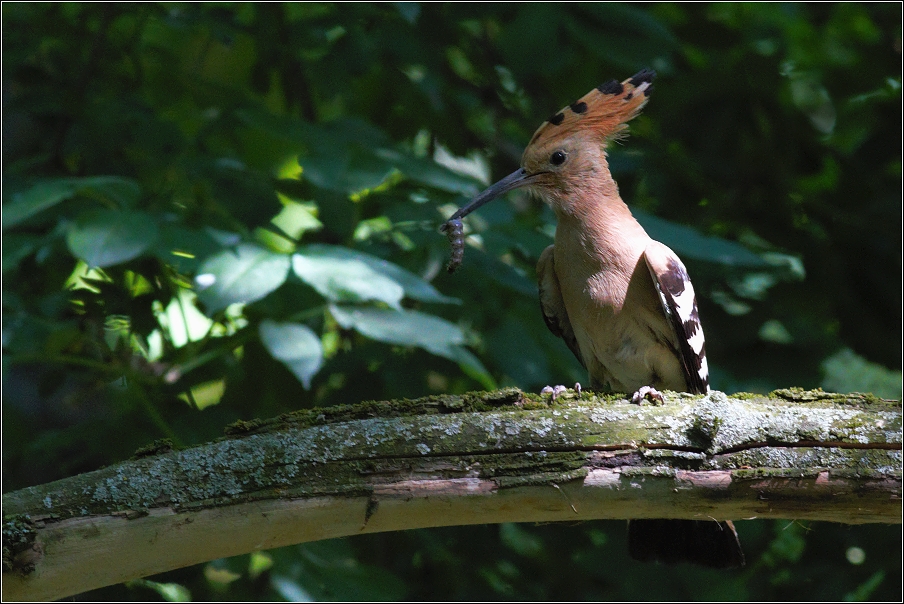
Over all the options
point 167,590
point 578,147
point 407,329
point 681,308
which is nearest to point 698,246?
point 681,308

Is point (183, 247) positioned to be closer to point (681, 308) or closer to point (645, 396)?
point (645, 396)

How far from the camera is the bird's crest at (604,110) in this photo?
362cm

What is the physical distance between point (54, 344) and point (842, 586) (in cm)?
344

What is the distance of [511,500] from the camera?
2238 mm

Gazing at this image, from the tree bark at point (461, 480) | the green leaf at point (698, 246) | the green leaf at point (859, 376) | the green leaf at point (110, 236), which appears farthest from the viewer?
the green leaf at point (859, 376)

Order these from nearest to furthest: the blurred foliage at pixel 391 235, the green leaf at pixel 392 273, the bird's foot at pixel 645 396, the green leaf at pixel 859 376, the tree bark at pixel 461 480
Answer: the tree bark at pixel 461 480, the bird's foot at pixel 645 396, the green leaf at pixel 392 273, the blurred foliage at pixel 391 235, the green leaf at pixel 859 376

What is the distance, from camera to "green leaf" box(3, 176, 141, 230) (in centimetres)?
279

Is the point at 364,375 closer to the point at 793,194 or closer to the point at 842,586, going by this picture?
the point at 842,586

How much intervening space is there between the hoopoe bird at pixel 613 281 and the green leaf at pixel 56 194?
1175 mm

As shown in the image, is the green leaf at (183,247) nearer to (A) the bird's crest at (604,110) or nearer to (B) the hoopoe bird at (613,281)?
(B) the hoopoe bird at (613,281)

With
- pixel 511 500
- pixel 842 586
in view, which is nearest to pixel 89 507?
pixel 511 500

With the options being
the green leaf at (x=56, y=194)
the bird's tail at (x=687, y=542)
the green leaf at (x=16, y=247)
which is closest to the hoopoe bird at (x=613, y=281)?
the bird's tail at (x=687, y=542)

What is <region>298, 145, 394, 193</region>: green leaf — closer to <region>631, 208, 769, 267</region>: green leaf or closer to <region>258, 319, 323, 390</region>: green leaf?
<region>258, 319, 323, 390</region>: green leaf

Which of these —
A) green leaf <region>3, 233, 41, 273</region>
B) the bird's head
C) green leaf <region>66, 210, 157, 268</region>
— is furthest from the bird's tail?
green leaf <region>3, 233, 41, 273</region>
